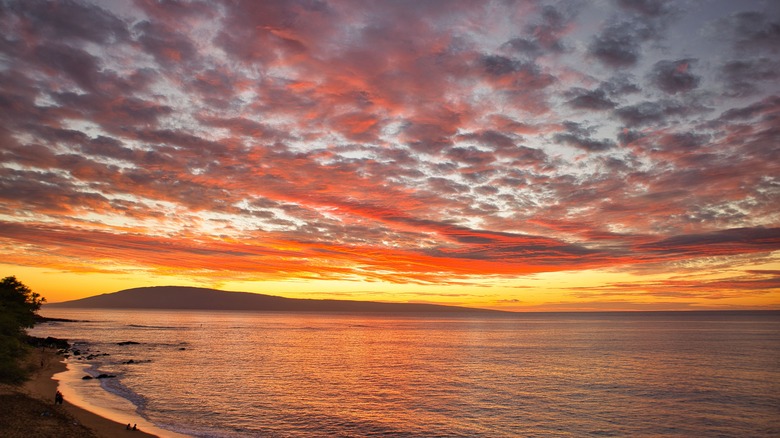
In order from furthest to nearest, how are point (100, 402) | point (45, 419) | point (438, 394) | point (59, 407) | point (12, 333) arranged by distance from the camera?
point (438, 394) < point (12, 333) < point (100, 402) < point (59, 407) < point (45, 419)

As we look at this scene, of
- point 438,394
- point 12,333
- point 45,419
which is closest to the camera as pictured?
point 45,419

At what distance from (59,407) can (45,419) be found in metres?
6.72

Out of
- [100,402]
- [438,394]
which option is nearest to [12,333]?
[100,402]

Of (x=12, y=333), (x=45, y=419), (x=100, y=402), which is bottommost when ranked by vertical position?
Result: (x=100, y=402)

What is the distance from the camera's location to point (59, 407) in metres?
39.9

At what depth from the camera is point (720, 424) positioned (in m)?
41.6

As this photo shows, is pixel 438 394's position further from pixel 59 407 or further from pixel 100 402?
pixel 59 407

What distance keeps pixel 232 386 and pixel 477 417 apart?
31.3 m

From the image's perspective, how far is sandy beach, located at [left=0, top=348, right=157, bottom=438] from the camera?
31.0 meters

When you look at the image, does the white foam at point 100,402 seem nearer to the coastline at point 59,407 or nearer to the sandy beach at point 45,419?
the coastline at point 59,407

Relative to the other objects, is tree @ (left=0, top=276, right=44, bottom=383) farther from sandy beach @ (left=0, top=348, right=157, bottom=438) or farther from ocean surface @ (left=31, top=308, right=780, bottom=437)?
ocean surface @ (left=31, top=308, right=780, bottom=437)

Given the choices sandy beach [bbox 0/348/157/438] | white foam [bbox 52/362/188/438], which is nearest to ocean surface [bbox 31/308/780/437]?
white foam [bbox 52/362/188/438]

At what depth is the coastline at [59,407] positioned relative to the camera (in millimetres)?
34500

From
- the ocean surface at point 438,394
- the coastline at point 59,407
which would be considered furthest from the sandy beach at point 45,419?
the ocean surface at point 438,394
